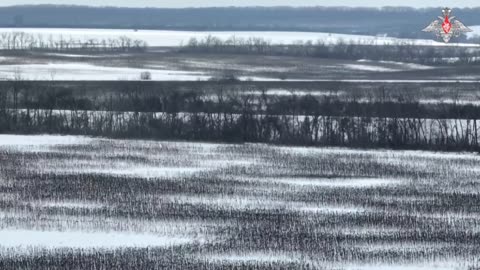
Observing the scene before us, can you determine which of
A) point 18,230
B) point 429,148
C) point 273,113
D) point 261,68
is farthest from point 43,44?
point 18,230

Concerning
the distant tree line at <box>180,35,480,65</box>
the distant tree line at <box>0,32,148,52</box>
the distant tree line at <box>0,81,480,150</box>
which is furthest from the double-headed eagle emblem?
the distant tree line at <box>0,32,148,52</box>

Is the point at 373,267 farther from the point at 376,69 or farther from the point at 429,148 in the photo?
the point at 376,69

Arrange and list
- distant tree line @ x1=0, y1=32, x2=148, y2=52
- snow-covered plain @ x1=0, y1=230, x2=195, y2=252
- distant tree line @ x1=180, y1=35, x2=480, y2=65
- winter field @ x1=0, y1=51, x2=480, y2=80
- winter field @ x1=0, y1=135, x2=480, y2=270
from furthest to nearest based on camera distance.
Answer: distant tree line @ x1=0, y1=32, x2=148, y2=52
distant tree line @ x1=180, y1=35, x2=480, y2=65
winter field @ x1=0, y1=51, x2=480, y2=80
snow-covered plain @ x1=0, y1=230, x2=195, y2=252
winter field @ x1=0, y1=135, x2=480, y2=270

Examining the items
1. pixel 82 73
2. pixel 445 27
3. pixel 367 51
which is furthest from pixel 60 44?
pixel 445 27

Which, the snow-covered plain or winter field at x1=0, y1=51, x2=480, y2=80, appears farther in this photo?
winter field at x1=0, y1=51, x2=480, y2=80

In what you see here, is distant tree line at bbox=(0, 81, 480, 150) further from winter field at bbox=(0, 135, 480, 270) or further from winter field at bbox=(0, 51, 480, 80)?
winter field at bbox=(0, 51, 480, 80)

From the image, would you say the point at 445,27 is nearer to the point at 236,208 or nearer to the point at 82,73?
the point at 236,208

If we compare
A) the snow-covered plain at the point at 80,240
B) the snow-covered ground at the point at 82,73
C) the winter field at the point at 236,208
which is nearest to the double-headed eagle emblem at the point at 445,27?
the winter field at the point at 236,208

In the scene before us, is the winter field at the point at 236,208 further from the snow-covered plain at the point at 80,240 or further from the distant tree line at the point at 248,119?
the distant tree line at the point at 248,119
